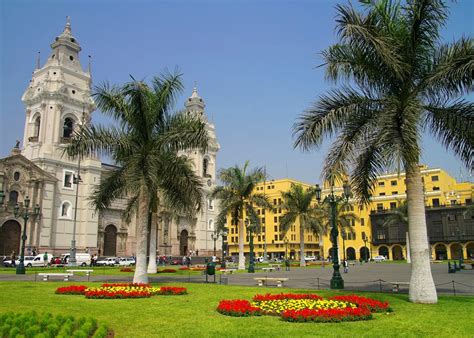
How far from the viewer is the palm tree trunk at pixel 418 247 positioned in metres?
12.2

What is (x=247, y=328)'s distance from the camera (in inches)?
335

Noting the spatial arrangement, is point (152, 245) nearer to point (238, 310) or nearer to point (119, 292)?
point (119, 292)

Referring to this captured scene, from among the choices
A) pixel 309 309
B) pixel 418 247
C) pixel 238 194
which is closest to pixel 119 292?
pixel 309 309

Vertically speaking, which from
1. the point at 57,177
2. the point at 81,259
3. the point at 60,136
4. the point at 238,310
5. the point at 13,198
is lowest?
the point at 238,310

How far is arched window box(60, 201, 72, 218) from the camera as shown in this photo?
54656mm

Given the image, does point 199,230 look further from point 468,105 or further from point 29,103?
point 468,105

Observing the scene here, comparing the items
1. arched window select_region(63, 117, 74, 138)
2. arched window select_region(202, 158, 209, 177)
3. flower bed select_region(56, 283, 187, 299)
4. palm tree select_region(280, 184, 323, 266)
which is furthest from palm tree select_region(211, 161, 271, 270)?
arched window select_region(202, 158, 209, 177)

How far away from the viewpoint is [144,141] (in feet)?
60.4

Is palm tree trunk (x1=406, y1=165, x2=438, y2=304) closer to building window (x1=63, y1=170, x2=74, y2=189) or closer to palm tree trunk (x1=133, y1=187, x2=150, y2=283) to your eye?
palm tree trunk (x1=133, y1=187, x2=150, y2=283)

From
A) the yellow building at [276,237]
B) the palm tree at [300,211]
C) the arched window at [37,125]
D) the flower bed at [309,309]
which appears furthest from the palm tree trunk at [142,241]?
the yellow building at [276,237]

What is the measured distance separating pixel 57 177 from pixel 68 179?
1.98m

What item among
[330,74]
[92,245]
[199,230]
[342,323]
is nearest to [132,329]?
[342,323]

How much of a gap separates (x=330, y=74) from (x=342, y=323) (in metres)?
7.73

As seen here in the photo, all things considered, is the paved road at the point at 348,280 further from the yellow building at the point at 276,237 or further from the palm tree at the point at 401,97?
the yellow building at the point at 276,237
